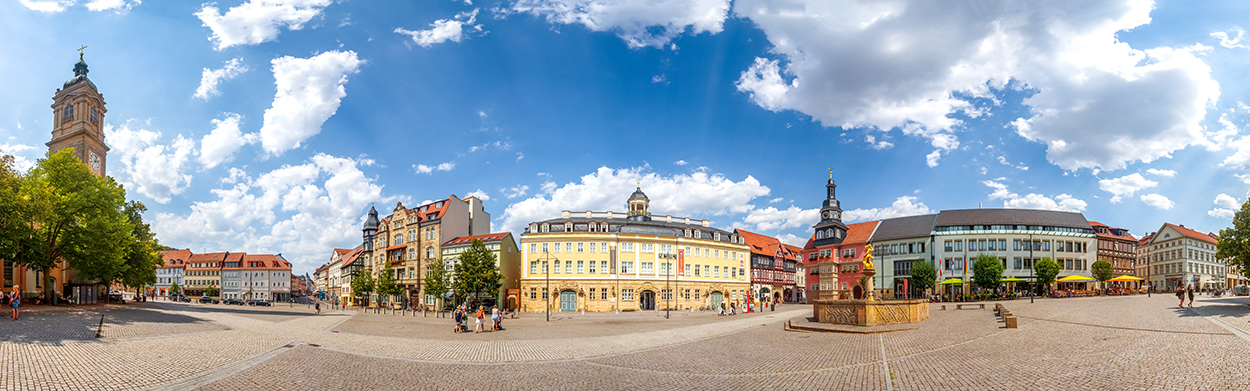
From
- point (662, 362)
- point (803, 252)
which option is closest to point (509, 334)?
point (662, 362)

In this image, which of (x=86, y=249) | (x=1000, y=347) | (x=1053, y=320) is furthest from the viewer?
(x=86, y=249)

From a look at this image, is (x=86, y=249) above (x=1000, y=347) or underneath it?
above

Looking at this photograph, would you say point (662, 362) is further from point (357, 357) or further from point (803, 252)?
point (803, 252)

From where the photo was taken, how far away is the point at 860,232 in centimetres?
9862

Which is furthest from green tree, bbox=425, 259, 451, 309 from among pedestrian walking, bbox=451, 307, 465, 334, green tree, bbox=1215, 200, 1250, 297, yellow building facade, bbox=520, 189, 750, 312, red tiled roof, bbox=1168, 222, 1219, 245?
red tiled roof, bbox=1168, 222, 1219, 245

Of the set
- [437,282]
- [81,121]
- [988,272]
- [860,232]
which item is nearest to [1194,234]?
[860,232]

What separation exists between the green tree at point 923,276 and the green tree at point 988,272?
4.92 metres

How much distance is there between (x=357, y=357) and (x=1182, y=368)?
22698mm

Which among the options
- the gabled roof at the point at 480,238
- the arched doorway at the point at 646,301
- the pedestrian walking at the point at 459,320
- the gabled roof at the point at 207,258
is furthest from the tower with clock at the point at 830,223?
the gabled roof at the point at 207,258

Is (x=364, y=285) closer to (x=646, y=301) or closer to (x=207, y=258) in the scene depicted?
(x=646, y=301)

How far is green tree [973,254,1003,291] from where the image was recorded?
74500 mm

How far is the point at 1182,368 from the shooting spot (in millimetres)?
16422

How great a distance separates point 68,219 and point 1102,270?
103 meters

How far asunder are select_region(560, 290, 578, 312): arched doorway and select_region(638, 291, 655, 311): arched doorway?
276 inches
